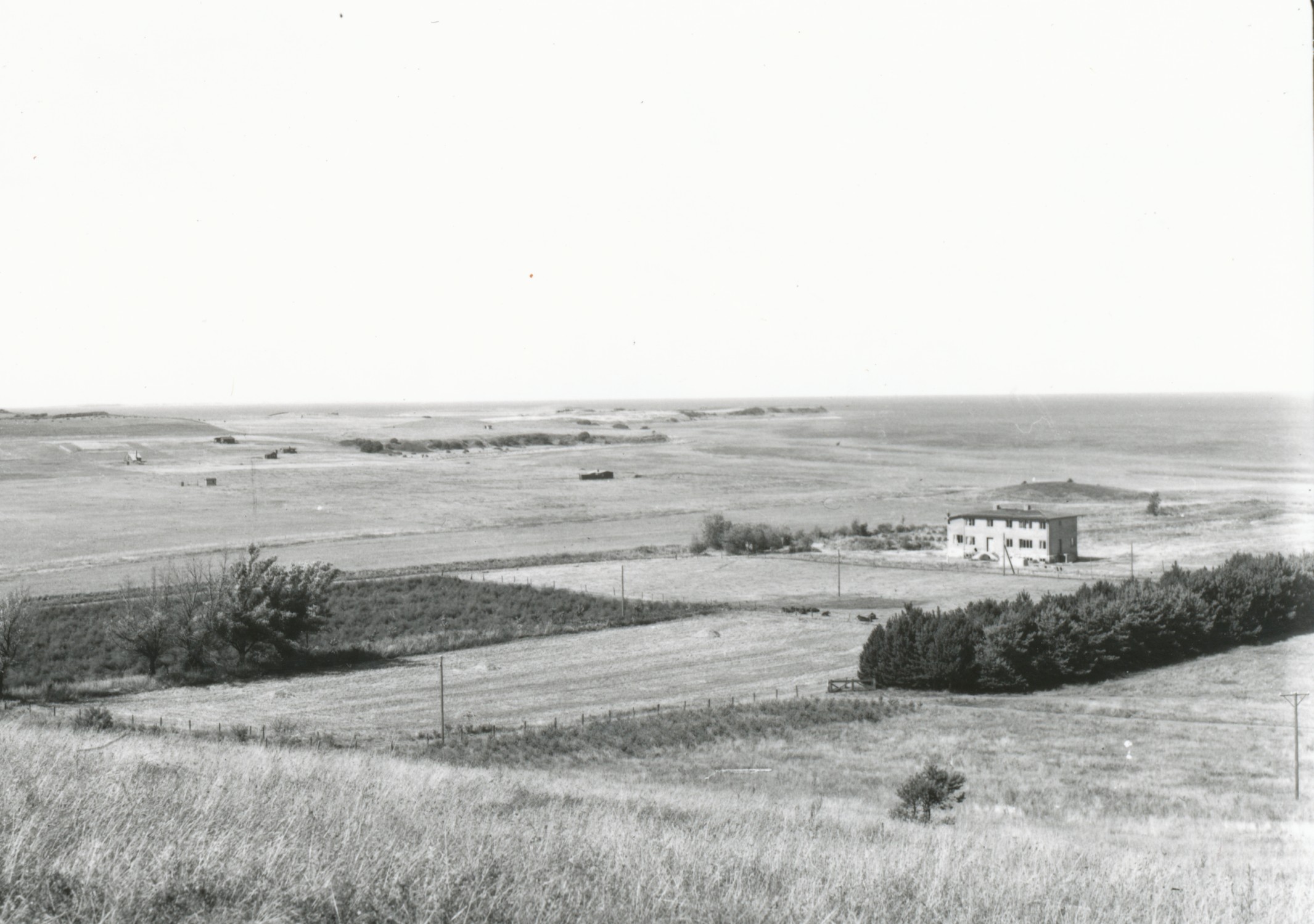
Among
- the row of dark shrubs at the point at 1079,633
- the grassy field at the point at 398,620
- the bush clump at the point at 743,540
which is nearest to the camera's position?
the row of dark shrubs at the point at 1079,633

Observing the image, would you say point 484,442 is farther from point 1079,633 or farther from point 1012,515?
point 1079,633

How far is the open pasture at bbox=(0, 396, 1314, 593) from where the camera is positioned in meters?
66.0

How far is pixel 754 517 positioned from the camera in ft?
279

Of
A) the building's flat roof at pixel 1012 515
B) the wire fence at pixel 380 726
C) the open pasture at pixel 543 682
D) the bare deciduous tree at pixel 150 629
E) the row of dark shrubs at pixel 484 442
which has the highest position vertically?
the row of dark shrubs at pixel 484 442

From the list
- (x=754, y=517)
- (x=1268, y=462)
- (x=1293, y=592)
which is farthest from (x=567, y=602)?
(x=1268, y=462)

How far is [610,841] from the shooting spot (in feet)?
31.7

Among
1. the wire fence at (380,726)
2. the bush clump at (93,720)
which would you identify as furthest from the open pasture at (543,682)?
the bush clump at (93,720)

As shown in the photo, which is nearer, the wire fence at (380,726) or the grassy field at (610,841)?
the grassy field at (610,841)

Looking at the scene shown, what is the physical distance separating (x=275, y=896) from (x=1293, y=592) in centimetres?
4826

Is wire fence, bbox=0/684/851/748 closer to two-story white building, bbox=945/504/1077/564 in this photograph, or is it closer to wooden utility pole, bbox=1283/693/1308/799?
wooden utility pole, bbox=1283/693/1308/799

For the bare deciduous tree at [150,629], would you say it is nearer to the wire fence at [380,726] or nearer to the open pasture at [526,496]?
the wire fence at [380,726]

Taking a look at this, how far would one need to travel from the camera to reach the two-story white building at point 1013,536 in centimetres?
6338

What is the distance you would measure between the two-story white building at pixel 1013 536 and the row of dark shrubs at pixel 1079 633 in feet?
59.8

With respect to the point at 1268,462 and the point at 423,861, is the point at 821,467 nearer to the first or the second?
the point at 1268,462
